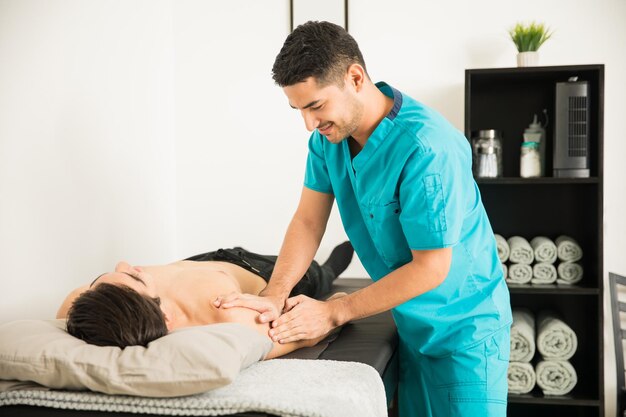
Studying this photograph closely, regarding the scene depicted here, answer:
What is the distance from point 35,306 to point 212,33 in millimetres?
1602

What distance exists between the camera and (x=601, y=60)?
2.65m

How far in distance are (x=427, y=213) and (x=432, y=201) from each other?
0.10 ft

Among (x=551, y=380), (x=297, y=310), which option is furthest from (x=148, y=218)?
(x=551, y=380)

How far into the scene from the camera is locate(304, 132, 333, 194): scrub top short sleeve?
5.84 ft

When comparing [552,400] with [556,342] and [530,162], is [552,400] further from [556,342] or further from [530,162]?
[530,162]

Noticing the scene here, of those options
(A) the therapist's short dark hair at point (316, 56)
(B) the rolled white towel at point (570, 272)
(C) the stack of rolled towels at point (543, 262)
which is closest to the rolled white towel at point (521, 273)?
(C) the stack of rolled towels at point (543, 262)

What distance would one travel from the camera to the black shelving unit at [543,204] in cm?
249

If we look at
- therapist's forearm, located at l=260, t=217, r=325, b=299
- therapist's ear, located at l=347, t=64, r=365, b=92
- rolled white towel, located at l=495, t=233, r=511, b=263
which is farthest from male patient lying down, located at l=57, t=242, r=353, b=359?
rolled white towel, located at l=495, t=233, r=511, b=263

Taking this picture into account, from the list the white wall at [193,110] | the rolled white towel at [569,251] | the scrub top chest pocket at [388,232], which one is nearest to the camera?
the scrub top chest pocket at [388,232]

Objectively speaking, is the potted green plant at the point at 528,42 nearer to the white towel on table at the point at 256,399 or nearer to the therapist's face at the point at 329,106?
the therapist's face at the point at 329,106

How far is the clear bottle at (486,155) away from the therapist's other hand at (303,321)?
1.24 m

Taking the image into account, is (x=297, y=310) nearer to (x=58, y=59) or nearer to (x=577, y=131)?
(x=58, y=59)

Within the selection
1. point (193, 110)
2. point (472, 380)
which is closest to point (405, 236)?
point (472, 380)

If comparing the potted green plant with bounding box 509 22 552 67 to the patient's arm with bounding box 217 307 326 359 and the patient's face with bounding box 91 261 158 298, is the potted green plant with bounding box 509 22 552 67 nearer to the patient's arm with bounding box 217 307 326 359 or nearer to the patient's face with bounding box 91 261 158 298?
the patient's arm with bounding box 217 307 326 359
